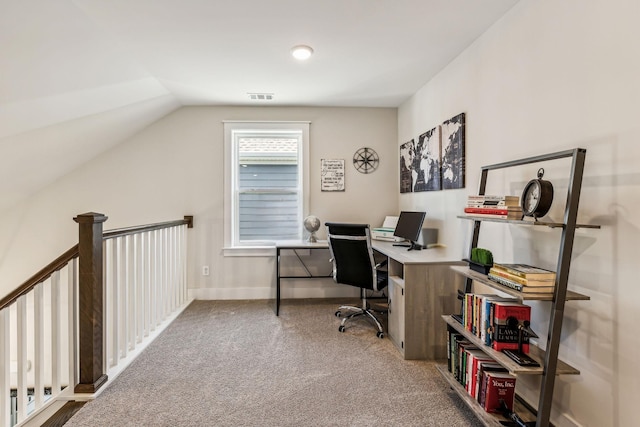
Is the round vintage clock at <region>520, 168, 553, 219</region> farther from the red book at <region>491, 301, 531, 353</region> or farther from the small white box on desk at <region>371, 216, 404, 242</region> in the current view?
the small white box on desk at <region>371, 216, 404, 242</region>

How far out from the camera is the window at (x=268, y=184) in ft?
14.0

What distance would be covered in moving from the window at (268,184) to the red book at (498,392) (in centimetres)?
291

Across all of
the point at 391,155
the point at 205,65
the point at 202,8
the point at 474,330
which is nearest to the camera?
the point at 474,330

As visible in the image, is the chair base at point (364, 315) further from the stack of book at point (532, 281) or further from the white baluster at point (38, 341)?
the white baluster at point (38, 341)

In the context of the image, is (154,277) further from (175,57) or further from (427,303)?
(427,303)

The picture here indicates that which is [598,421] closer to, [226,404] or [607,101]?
[607,101]

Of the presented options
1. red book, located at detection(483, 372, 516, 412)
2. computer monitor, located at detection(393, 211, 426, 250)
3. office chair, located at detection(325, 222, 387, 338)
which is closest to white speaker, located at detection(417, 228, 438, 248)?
computer monitor, located at detection(393, 211, 426, 250)

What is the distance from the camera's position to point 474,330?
1.88 m

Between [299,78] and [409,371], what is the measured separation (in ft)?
8.81

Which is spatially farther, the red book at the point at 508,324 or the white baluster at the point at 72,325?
the white baluster at the point at 72,325

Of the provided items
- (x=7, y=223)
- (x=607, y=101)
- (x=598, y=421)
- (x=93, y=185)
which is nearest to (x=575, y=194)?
(x=607, y=101)

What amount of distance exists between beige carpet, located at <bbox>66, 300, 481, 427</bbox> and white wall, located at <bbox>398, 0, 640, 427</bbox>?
658 mm

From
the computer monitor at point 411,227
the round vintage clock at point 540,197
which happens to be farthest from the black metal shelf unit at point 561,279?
the computer monitor at point 411,227

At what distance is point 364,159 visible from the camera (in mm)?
4297
